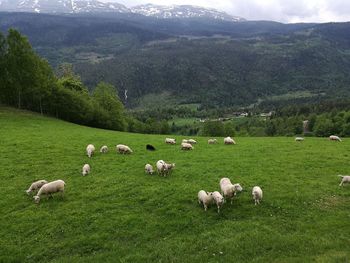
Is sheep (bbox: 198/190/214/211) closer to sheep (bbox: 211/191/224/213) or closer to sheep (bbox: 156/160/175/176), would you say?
sheep (bbox: 211/191/224/213)

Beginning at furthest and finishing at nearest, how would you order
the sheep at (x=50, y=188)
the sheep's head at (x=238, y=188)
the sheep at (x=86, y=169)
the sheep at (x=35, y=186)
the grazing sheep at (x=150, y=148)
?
the grazing sheep at (x=150, y=148), the sheep at (x=86, y=169), the sheep at (x=35, y=186), the sheep's head at (x=238, y=188), the sheep at (x=50, y=188)

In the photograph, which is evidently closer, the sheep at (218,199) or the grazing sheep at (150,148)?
the sheep at (218,199)

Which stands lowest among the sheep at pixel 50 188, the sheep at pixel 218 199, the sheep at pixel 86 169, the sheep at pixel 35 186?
the sheep at pixel 86 169

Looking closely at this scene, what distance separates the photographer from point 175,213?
21.4 meters

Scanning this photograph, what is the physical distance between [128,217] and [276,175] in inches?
507

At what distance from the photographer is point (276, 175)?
28.0m

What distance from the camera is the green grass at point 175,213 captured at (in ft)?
58.9

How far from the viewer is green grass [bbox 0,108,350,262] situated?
18.0 m

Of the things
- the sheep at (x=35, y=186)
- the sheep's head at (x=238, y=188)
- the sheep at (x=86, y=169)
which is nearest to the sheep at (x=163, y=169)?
the sheep at (x=86, y=169)

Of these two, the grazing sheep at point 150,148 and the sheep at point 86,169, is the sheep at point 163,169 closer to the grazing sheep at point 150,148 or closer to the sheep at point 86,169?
the sheep at point 86,169

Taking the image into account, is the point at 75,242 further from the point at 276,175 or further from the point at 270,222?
the point at 276,175

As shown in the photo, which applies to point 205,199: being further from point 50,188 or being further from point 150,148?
point 150,148

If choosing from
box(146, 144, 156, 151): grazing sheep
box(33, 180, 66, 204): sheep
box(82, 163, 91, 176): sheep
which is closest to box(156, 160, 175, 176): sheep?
box(82, 163, 91, 176): sheep

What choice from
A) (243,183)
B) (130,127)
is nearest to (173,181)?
(243,183)
